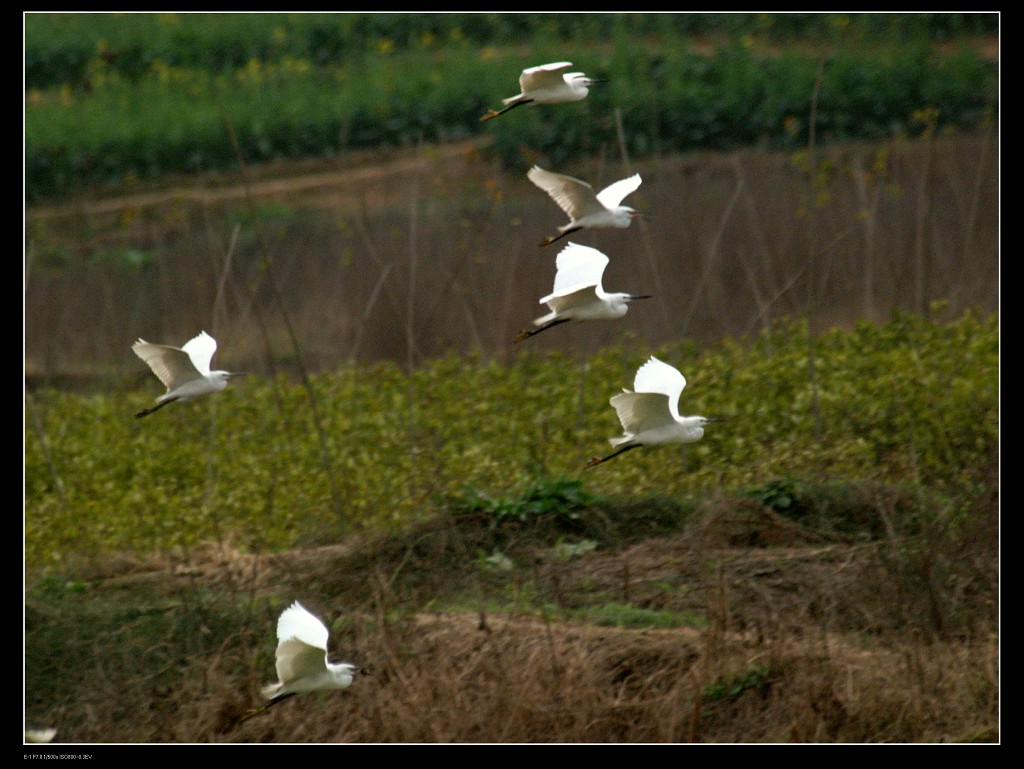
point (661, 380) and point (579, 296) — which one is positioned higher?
point (579, 296)

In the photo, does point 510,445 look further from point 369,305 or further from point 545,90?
point 545,90

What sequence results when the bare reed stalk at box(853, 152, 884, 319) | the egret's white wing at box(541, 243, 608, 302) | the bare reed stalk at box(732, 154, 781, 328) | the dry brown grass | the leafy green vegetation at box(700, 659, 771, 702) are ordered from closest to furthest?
1. the egret's white wing at box(541, 243, 608, 302)
2. the dry brown grass
3. the leafy green vegetation at box(700, 659, 771, 702)
4. the bare reed stalk at box(732, 154, 781, 328)
5. the bare reed stalk at box(853, 152, 884, 319)

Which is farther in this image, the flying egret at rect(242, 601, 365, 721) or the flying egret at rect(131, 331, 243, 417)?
the flying egret at rect(131, 331, 243, 417)

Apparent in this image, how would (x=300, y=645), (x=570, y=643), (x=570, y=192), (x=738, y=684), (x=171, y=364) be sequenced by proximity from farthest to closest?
1. (x=570, y=643)
2. (x=738, y=684)
3. (x=171, y=364)
4. (x=570, y=192)
5. (x=300, y=645)

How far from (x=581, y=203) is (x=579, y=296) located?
0.41m

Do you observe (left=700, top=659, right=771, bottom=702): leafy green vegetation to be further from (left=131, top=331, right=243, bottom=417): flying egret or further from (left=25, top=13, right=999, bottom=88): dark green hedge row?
(left=25, top=13, right=999, bottom=88): dark green hedge row

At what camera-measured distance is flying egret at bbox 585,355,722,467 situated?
4825 mm

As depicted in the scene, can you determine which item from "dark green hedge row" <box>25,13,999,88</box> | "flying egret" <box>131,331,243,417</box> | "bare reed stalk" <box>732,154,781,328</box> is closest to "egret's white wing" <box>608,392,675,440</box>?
"flying egret" <box>131,331,243,417</box>

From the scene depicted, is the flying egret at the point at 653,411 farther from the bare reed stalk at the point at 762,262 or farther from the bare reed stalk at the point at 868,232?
the bare reed stalk at the point at 868,232

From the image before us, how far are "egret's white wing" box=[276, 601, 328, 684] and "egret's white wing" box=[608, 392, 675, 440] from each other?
4.34 feet

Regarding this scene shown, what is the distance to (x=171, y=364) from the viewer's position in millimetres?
5102

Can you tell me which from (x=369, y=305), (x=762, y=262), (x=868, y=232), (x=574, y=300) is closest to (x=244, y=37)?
(x=762, y=262)

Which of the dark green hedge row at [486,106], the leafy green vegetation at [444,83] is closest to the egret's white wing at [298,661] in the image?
the leafy green vegetation at [444,83]
